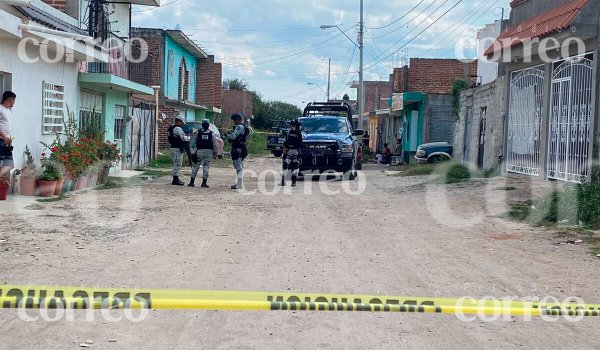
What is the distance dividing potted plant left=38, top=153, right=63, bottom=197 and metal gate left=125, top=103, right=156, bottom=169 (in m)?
9.34

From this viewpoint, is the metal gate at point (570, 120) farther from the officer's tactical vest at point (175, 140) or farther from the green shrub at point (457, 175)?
the officer's tactical vest at point (175, 140)

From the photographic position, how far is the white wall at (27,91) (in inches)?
539

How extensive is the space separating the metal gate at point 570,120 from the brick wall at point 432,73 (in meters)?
24.9

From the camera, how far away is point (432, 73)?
135ft

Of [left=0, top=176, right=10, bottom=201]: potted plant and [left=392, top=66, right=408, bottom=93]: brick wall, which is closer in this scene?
[left=0, top=176, right=10, bottom=201]: potted plant

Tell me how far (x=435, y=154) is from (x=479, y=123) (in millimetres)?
5605

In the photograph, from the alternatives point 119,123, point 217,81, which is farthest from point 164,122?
point 217,81

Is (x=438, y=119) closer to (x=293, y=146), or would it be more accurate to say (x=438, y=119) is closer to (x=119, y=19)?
(x=119, y=19)

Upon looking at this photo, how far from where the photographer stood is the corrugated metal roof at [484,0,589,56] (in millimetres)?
13867

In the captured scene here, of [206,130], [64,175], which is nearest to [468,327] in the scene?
[64,175]

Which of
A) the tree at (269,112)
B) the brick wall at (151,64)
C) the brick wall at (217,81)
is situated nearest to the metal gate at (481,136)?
the brick wall at (151,64)

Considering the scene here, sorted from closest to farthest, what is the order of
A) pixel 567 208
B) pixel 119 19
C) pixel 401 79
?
pixel 567 208 → pixel 119 19 → pixel 401 79

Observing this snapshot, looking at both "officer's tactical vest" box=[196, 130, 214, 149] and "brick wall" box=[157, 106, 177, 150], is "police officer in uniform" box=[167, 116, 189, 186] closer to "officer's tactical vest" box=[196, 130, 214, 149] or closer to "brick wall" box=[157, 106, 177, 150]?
"officer's tactical vest" box=[196, 130, 214, 149]

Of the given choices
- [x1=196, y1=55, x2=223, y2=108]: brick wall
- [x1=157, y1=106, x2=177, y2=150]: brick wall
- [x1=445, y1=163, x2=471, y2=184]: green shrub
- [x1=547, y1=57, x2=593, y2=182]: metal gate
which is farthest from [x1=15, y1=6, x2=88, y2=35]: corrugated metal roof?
[x1=196, y1=55, x2=223, y2=108]: brick wall
